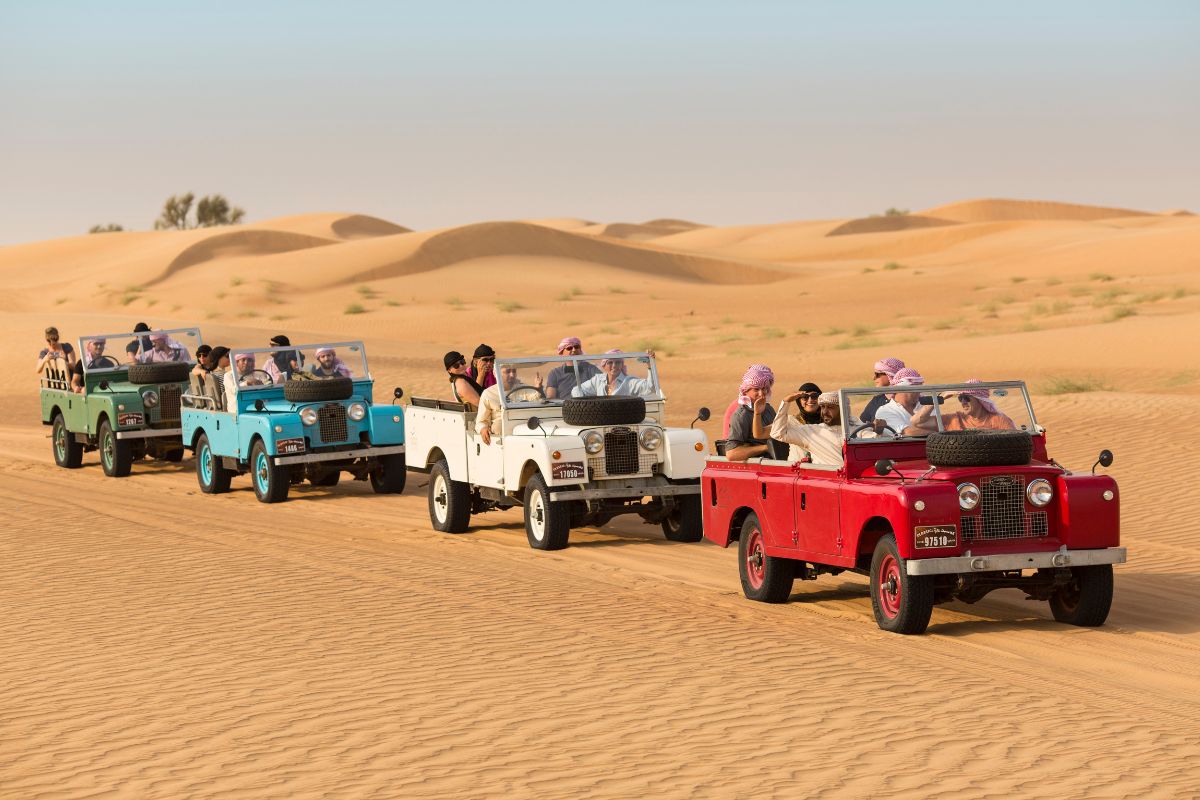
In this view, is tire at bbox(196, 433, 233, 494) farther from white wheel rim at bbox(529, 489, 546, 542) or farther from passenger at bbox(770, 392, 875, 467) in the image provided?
passenger at bbox(770, 392, 875, 467)

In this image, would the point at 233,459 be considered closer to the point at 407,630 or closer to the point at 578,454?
the point at 578,454

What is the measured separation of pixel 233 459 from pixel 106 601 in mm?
7430

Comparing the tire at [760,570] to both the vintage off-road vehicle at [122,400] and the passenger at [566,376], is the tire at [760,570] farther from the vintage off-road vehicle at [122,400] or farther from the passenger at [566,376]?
the vintage off-road vehicle at [122,400]

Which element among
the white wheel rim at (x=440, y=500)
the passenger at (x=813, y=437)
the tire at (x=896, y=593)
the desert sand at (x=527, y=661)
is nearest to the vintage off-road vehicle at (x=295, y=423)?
the desert sand at (x=527, y=661)

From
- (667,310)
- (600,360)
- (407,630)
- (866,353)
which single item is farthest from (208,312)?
(407,630)

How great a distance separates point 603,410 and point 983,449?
17.0 ft

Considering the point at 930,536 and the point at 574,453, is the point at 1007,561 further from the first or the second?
the point at 574,453

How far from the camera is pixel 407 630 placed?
1103 cm

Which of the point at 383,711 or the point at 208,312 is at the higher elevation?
the point at 208,312

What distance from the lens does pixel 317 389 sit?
62.4 ft

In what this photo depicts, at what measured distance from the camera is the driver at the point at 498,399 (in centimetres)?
1533

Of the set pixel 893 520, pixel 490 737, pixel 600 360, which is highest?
pixel 600 360

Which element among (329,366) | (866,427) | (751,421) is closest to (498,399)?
(751,421)

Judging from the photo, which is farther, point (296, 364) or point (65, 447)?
point (65, 447)
